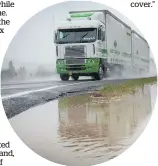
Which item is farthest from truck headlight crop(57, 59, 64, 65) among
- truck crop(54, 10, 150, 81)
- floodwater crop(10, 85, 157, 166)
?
floodwater crop(10, 85, 157, 166)

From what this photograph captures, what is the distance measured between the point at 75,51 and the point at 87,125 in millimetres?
338

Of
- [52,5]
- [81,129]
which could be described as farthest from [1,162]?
[52,5]

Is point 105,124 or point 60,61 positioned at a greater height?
point 60,61

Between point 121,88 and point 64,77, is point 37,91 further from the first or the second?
point 121,88

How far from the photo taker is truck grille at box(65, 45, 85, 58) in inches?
96.3

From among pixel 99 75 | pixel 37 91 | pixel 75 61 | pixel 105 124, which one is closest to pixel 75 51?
pixel 75 61

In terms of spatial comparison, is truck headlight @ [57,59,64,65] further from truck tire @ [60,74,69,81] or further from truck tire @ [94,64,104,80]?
truck tire @ [94,64,104,80]

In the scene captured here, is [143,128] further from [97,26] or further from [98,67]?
[97,26]

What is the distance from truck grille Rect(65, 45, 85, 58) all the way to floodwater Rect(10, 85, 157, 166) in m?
0.19

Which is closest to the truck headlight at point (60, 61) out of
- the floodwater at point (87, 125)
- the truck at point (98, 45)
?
the truck at point (98, 45)

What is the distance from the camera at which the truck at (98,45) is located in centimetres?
242

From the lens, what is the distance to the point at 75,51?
2.45 meters

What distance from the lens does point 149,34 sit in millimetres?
2375

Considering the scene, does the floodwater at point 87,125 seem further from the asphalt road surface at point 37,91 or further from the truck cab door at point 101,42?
the truck cab door at point 101,42
